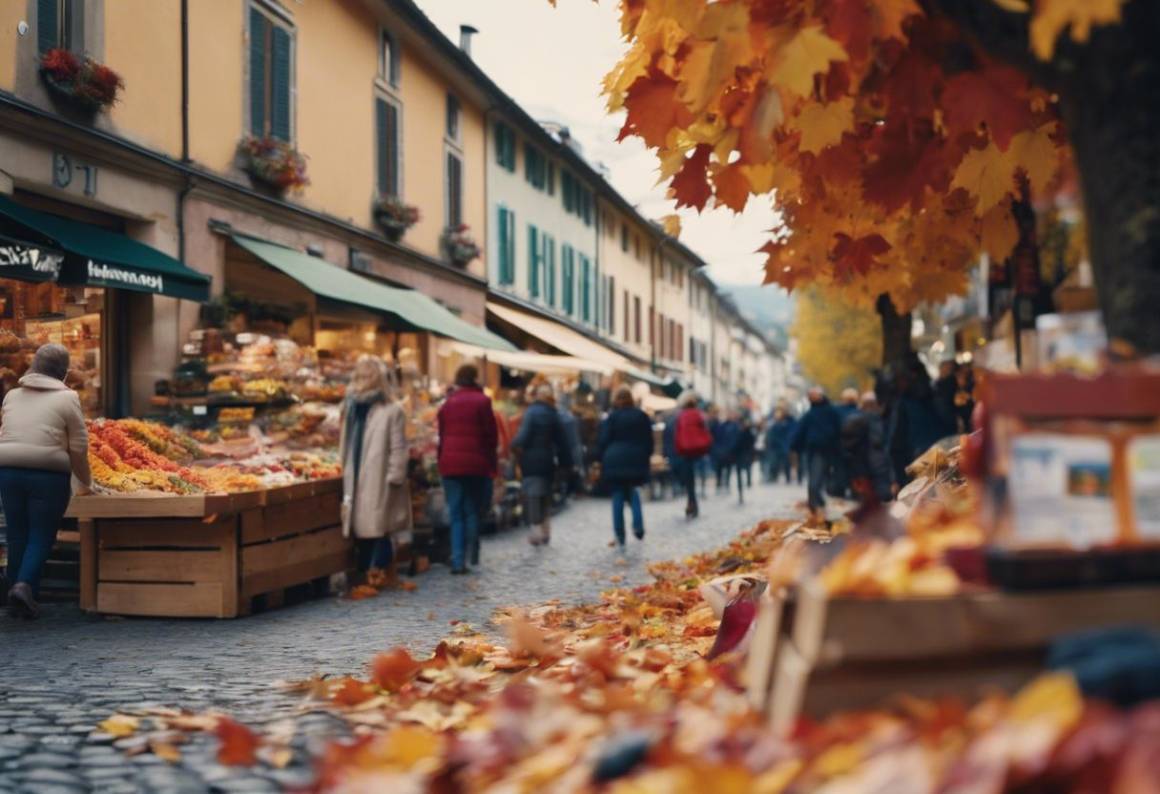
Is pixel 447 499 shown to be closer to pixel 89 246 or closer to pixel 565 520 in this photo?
pixel 89 246

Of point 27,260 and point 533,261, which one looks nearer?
point 27,260

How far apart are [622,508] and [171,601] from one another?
6285 mm

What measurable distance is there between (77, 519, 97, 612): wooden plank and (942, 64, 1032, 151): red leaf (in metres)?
6.45

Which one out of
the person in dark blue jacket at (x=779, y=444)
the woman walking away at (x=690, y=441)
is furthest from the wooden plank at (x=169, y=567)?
the person in dark blue jacket at (x=779, y=444)

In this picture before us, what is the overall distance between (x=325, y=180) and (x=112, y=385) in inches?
230

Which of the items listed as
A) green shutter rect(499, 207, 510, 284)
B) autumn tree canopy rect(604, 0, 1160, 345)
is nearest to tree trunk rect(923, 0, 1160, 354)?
autumn tree canopy rect(604, 0, 1160, 345)

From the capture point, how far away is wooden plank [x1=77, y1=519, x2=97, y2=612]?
8258mm

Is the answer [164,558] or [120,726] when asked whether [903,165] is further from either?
[164,558]

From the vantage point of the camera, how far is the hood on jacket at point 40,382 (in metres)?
8.12

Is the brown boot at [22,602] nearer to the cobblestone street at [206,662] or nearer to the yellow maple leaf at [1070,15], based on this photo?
the cobblestone street at [206,662]

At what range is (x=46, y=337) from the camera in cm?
1131

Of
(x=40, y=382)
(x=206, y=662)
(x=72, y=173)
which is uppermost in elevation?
(x=72, y=173)

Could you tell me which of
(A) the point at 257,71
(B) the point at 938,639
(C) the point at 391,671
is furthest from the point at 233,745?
(A) the point at 257,71

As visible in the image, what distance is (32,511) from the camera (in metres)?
7.93
